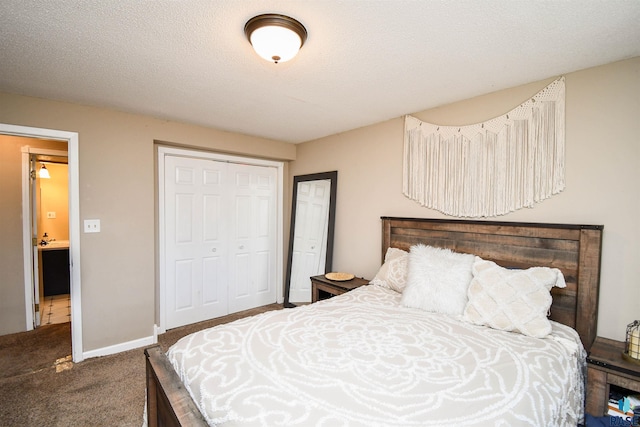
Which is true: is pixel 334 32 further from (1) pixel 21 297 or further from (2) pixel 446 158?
(1) pixel 21 297

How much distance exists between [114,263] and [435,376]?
3.07 meters

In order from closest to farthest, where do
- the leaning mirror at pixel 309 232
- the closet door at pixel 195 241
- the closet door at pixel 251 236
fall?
the closet door at pixel 195 241, the leaning mirror at pixel 309 232, the closet door at pixel 251 236

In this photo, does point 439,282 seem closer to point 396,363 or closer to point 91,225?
point 396,363

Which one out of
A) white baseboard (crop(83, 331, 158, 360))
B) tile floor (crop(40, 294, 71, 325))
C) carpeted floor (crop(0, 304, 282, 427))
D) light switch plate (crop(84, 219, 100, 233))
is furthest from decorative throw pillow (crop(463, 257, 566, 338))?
tile floor (crop(40, 294, 71, 325))

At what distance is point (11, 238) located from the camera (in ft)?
10.8

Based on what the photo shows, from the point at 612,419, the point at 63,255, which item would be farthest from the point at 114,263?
the point at 612,419

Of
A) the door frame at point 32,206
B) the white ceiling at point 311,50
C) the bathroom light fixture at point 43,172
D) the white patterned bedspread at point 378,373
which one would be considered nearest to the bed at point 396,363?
the white patterned bedspread at point 378,373

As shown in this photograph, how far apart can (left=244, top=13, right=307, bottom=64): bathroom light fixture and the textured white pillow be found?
1.73m

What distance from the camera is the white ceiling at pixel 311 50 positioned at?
55.0 inches

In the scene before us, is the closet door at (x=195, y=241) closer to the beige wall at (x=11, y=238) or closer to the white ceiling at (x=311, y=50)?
the white ceiling at (x=311, y=50)

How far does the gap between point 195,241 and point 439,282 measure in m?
2.89

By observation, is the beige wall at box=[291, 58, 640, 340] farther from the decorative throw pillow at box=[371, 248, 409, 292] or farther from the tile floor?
the tile floor

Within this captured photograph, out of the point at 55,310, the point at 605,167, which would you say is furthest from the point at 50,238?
the point at 605,167

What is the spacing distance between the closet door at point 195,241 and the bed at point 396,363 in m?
2.12
